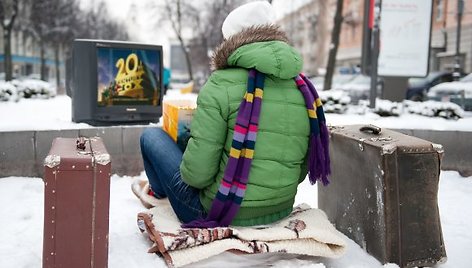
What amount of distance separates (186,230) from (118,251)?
527mm

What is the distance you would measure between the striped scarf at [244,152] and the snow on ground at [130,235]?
0.24 metres

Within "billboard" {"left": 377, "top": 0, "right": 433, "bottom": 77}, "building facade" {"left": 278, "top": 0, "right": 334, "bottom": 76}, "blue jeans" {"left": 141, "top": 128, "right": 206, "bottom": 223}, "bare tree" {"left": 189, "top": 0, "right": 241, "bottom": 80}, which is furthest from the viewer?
"building facade" {"left": 278, "top": 0, "right": 334, "bottom": 76}

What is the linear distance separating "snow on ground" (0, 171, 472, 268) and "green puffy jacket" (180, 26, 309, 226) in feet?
1.17

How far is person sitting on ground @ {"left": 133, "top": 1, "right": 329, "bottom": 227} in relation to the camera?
260 cm

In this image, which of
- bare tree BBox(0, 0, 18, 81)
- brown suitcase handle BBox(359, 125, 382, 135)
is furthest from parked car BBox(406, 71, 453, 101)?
bare tree BBox(0, 0, 18, 81)

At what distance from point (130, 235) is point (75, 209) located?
965 mm

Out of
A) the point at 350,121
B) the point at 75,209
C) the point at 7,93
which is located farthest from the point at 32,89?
the point at 75,209

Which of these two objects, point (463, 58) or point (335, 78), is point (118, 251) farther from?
point (463, 58)

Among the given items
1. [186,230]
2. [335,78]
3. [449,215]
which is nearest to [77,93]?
[186,230]

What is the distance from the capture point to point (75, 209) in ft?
7.78

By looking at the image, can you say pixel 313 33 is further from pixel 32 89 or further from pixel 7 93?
pixel 7 93

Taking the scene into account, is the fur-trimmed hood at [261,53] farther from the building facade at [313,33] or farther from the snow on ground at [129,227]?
the building facade at [313,33]

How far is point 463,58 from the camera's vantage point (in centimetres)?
2831

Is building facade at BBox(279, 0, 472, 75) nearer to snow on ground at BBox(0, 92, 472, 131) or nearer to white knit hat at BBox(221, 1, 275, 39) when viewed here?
snow on ground at BBox(0, 92, 472, 131)
